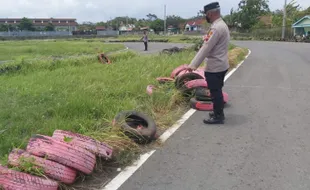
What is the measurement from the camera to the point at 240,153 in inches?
196

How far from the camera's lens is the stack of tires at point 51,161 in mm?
3584

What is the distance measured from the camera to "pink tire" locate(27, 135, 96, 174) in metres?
4.00

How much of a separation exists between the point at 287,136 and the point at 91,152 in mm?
3081

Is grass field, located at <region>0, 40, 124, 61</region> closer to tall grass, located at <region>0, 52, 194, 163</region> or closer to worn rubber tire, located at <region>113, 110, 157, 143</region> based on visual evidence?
tall grass, located at <region>0, 52, 194, 163</region>

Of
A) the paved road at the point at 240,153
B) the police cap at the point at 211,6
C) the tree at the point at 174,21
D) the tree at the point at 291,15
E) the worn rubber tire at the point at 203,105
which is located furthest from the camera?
the tree at the point at 174,21

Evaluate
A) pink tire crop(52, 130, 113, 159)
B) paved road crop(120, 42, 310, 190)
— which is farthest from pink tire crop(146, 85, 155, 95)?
pink tire crop(52, 130, 113, 159)

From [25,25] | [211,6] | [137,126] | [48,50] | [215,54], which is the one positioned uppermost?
[25,25]

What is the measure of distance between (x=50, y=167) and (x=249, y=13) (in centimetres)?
8516

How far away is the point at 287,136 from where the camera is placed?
18.7 ft

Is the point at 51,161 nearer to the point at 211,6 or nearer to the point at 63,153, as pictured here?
the point at 63,153

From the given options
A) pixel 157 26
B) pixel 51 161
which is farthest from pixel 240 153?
pixel 157 26

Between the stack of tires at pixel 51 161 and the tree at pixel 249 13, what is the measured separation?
8171 centimetres

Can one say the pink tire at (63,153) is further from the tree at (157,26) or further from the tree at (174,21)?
the tree at (174,21)

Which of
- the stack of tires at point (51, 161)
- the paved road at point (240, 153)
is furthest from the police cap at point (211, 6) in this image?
the stack of tires at point (51, 161)
